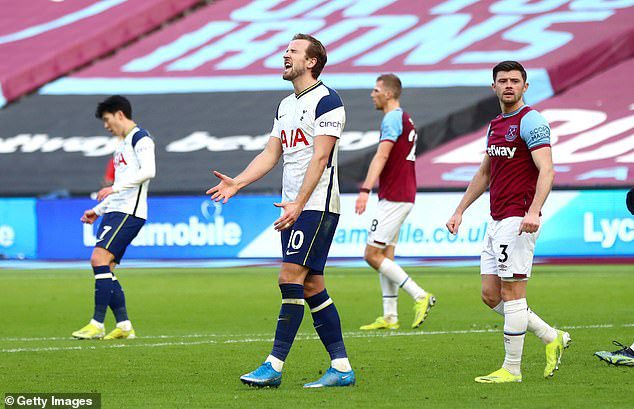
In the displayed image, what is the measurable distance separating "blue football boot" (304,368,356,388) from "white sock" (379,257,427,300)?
3.79 m

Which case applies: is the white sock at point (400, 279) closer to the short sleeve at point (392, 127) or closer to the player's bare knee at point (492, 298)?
the short sleeve at point (392, 127)

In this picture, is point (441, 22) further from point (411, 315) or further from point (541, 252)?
point (411, 315)

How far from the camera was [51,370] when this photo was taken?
7.61 meters

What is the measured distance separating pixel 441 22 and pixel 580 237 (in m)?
11.9

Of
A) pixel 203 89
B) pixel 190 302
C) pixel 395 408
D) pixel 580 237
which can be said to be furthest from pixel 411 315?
pixel 203 89

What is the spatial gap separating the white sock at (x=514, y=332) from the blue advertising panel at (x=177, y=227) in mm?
12289

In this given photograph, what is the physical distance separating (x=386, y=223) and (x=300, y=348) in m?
2.37

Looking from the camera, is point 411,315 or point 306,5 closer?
point 411,315

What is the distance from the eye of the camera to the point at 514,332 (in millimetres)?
6812

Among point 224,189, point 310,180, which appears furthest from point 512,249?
point 224,189

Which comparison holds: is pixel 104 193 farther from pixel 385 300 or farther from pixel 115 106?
pixel 385 300

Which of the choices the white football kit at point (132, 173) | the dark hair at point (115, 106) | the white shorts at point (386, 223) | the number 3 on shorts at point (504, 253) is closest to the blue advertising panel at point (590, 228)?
the white shorts at point (386, 223)

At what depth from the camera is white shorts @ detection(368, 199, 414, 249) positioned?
35.4 feet

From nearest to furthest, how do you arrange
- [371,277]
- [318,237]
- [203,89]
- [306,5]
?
[318,237] → [371,277] → [203,89] → [306,5]
